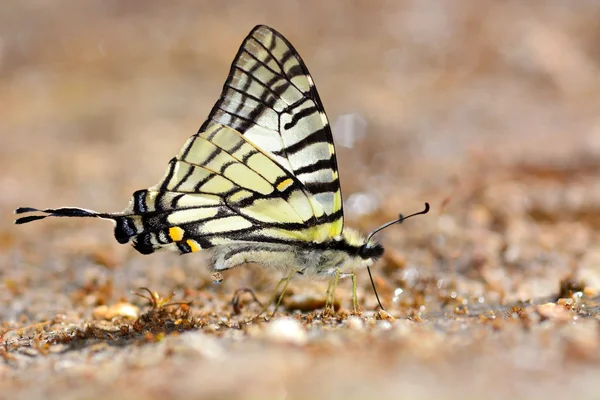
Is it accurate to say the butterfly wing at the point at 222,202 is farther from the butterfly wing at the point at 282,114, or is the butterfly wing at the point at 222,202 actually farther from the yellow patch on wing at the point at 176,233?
the butterfly wing at the point at 282,114

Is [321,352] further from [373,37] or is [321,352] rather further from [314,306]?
[373,37]

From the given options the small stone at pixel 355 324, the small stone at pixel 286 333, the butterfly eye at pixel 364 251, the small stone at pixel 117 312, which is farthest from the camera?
the small stone at pixel 117 312

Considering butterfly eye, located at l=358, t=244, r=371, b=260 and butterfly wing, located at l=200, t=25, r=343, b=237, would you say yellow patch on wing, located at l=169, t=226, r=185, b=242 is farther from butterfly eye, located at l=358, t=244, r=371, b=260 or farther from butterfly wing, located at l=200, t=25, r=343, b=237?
butterfly eye, located at l=358, t=244, r=371, b=260

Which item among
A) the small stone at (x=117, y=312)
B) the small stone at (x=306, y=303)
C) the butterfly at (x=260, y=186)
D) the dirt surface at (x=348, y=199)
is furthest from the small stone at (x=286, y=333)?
the small stone at (x=117, y=312)

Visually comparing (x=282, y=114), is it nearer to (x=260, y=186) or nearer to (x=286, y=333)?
(x=260, y=186)

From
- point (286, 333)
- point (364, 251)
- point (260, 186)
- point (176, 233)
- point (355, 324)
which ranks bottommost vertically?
point (286, 333)

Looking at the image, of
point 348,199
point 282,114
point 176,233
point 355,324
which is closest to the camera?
point 355,324

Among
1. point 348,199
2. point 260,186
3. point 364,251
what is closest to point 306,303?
A: point 364,251
